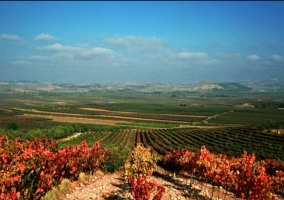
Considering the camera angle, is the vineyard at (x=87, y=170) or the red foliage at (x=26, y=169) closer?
the red foliage at (x=26, y=169)

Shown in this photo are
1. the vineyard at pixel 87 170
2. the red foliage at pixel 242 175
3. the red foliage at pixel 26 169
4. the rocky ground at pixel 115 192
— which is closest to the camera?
the red foliage at pixel 26 169

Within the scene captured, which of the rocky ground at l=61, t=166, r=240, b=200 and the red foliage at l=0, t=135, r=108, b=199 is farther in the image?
the rocky ground at l=61, t=166, r=240, b=200

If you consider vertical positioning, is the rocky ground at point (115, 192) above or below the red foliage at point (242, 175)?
Result: below

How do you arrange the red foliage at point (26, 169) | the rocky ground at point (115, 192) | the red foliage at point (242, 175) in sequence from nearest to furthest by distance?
the red foliage at point (26, 169) → the red foliage at point (242, 175) → the rocky ground at point (115, 192)

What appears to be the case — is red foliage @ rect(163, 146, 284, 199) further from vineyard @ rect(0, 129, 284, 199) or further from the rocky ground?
the rocky ground

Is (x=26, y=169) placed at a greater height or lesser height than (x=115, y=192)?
greater

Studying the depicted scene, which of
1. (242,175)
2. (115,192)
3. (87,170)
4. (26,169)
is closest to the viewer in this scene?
(26,169)

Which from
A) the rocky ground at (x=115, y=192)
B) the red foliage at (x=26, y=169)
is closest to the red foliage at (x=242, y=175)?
the rocky ground at (x=115, y=192)

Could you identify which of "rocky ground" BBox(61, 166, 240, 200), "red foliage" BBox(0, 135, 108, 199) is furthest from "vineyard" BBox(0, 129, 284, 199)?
"rocky ground" BBox(61, 166, 240, 200)

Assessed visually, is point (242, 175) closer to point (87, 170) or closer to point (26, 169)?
point (26, 169)

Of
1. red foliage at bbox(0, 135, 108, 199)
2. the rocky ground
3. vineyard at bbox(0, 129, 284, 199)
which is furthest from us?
the rocky ground

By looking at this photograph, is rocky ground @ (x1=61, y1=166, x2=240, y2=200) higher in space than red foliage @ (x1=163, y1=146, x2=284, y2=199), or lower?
lower

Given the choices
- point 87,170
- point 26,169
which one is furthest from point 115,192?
point 26,169

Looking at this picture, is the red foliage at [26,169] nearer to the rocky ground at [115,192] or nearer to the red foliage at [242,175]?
the rocky ground at [115,192]
